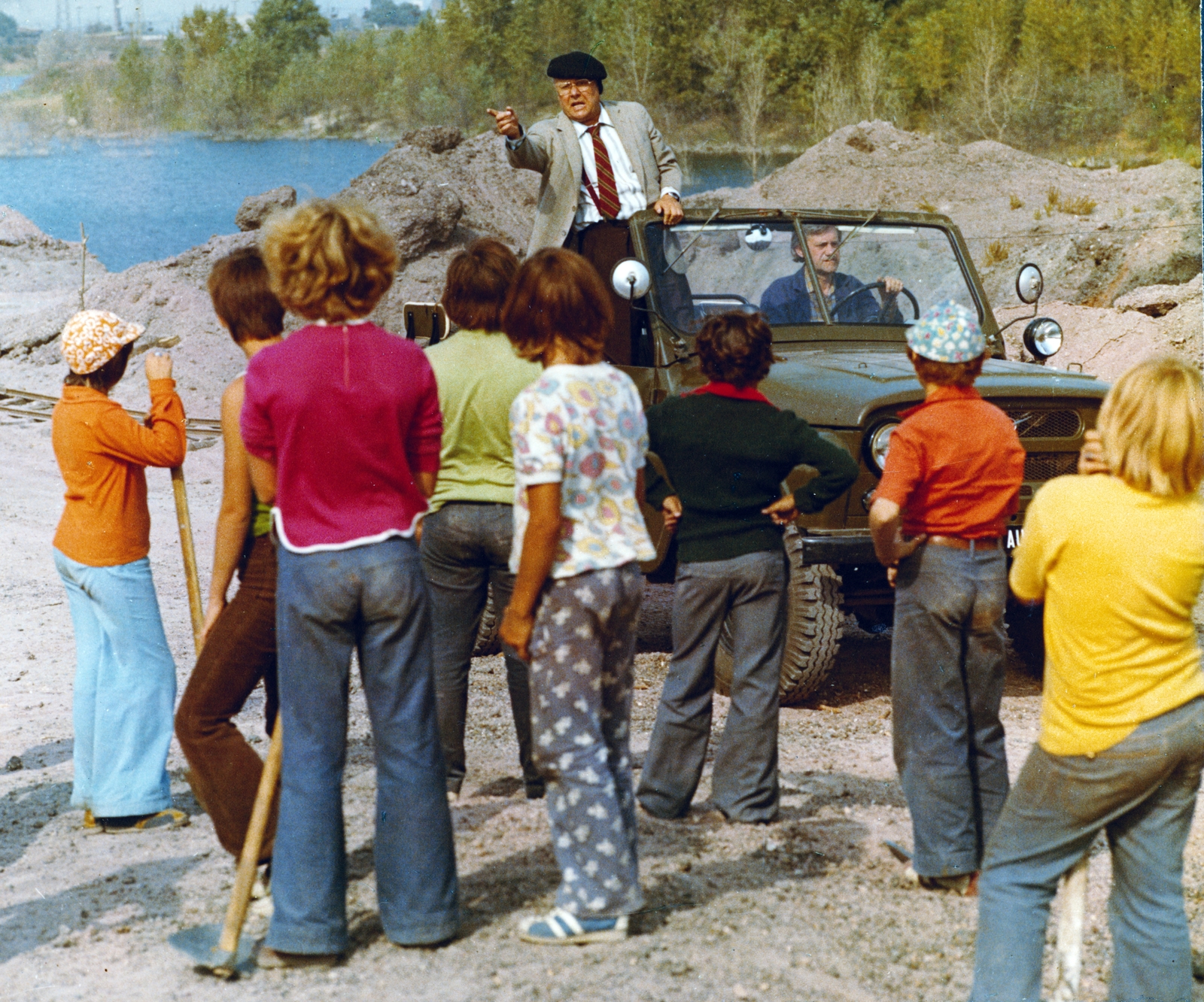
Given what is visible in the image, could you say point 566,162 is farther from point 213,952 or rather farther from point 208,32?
point 208,32

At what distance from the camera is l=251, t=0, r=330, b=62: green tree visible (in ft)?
233

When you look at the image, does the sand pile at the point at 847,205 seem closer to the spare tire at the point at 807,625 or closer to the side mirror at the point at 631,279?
the side mirror at the point at 631,279

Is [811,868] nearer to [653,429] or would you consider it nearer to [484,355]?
[653,429]

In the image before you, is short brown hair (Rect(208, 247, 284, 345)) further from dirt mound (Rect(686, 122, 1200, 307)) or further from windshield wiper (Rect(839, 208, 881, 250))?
dirt mound (Rect(686, 122, 1200, 307))

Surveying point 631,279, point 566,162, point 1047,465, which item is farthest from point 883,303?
point 631,279

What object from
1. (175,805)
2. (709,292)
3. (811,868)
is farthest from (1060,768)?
(709,292)

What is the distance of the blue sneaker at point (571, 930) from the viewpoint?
373 centimetres

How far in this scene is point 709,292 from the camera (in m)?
7.15

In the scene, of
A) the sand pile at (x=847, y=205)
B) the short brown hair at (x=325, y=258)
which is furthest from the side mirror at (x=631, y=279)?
the sand pile at (x=847, y=205)

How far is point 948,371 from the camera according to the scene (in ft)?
13.7

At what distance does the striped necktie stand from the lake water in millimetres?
39149

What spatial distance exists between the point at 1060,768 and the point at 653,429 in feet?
6.15

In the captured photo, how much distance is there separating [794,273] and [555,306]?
3.85 meters

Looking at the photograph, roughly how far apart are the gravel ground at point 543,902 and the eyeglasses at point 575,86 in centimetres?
303
